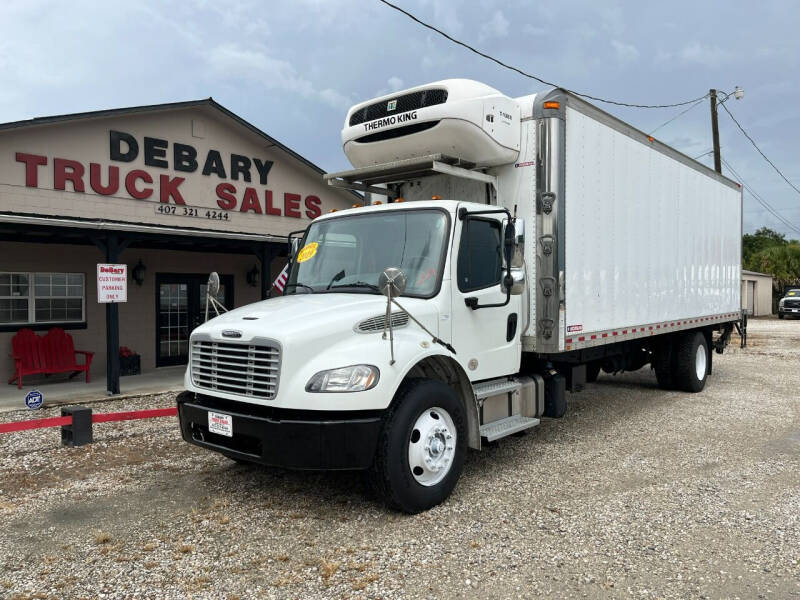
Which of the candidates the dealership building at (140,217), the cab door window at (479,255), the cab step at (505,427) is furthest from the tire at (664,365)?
the dealership building at (140,217)

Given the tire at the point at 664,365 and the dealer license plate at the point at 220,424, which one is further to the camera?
the tire at the point at 664,365

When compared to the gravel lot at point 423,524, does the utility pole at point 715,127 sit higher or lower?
higher

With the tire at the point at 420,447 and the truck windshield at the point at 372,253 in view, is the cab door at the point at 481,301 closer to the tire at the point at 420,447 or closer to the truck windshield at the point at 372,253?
the truck windshield at the point at 372,253

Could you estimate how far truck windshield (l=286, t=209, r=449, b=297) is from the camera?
4883mm

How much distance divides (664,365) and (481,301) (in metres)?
5.78

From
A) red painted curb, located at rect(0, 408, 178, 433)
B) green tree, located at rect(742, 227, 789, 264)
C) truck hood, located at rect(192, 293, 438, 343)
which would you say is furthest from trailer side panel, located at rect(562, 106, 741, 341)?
green tree, located at rect(742, 227, 789, 264)

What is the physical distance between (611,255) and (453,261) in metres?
2.67

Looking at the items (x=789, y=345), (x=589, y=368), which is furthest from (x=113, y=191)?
(x=789, y=345)

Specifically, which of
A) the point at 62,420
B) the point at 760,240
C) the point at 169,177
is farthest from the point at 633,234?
the point at 760,240

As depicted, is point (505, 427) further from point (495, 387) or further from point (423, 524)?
point (423, 524)

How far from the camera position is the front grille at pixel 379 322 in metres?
4.35

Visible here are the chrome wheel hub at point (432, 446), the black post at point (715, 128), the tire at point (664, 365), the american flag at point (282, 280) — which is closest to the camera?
the chrome wheel hub at point (432, 446)

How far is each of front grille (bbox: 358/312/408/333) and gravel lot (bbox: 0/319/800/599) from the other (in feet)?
4.42

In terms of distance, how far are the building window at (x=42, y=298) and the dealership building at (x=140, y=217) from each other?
0.06ft
